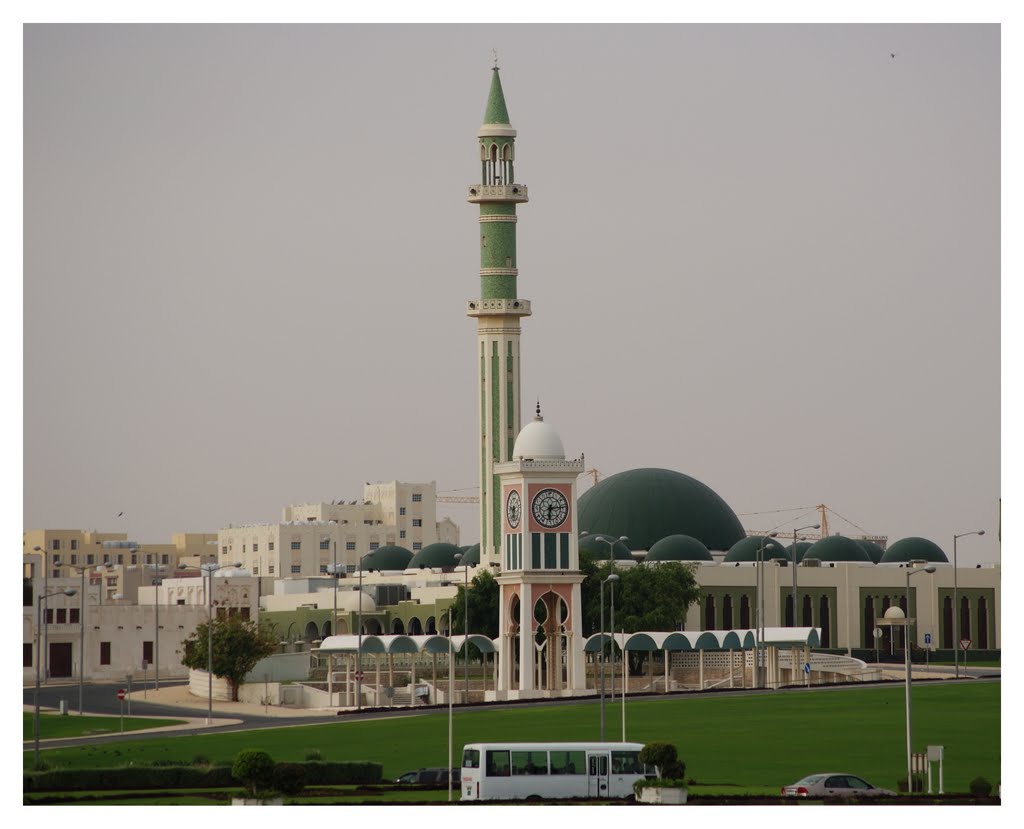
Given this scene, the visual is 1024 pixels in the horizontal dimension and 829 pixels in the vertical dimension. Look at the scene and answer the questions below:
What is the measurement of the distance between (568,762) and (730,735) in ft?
62.3

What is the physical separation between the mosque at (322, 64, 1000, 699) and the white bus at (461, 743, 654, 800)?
45356 millimetres

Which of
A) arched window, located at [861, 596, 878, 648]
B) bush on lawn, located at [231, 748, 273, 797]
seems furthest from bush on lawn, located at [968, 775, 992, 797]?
arched window, located at [861, 596, 878, 648]

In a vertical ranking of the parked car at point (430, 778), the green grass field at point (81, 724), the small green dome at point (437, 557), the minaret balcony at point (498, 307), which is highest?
the minaret balcony at point (498, 307)

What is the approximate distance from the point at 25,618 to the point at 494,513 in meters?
26.9

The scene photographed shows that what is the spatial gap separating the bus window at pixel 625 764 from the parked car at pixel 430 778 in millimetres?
4767

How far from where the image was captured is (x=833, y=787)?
62.2 m

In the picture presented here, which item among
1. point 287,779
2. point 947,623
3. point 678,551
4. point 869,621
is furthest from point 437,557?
point 287,779

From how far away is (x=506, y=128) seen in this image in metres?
132

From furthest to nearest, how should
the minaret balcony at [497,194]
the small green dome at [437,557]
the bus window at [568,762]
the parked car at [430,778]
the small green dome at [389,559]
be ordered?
the small green dome at [389,559], the small green dome at [437,557], the minaret balcony at [497,194], the parked car at [430,778], the bus window at [568,762]

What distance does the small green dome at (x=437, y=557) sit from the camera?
495 ft

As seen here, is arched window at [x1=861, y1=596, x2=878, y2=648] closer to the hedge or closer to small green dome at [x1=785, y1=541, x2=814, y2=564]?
small green dome at [x1=785, y1=541, x2=814, y2=564]

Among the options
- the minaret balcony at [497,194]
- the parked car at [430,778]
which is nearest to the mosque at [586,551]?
the minaret balcony at [497,194]

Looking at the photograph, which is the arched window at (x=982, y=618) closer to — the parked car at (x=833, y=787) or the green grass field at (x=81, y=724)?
the green grass field at (x=81, y=724)

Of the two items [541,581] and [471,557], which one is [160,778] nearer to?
[541,581]
